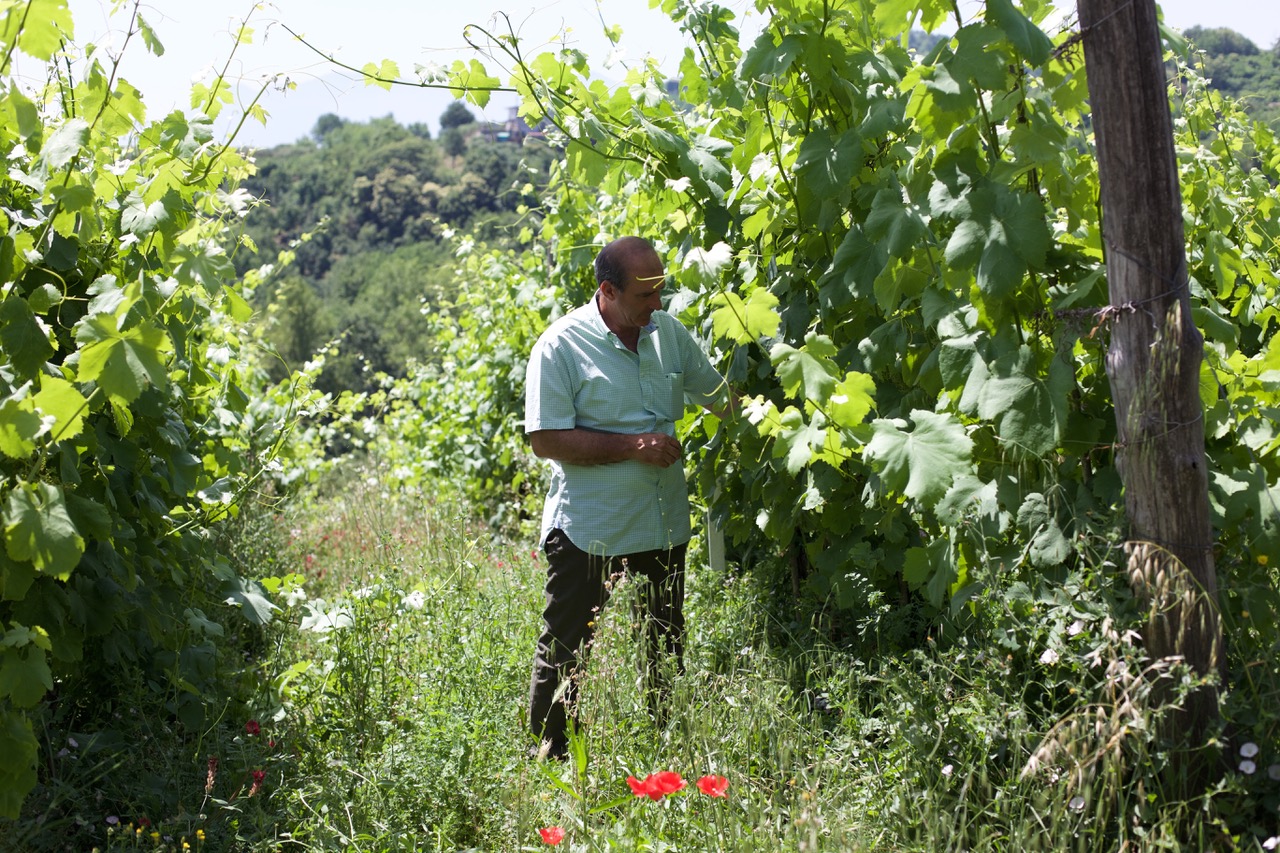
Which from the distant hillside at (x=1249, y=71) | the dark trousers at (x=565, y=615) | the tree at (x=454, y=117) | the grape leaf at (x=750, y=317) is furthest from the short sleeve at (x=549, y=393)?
the tree at (x=454, y=117)

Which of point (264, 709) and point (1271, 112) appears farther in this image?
point (1271, 112)

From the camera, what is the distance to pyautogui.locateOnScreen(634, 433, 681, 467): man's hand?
3.23 m

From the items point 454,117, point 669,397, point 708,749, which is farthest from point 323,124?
point 708,749

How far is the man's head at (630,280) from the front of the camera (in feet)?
10.7

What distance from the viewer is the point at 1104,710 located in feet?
7.41

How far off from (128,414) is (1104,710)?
91.0 inches

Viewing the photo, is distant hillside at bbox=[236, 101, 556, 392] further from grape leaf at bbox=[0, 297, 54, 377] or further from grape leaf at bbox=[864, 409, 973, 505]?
grape leaf at bbox=[864, 409, 973, 505]

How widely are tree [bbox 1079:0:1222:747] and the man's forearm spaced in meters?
1.35

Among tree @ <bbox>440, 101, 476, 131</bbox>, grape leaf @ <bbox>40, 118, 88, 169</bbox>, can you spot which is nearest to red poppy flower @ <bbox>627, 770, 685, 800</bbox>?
grape leaf @ <bbox>40, 118, 88, 169</bbox>

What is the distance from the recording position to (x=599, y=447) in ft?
10.6

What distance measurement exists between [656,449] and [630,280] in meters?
0.50

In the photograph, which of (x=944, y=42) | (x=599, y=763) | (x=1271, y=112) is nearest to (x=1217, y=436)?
(x=944, y=42)

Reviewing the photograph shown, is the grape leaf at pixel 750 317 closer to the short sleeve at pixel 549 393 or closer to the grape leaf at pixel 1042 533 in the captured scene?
the short sleeve at pixel 549 393

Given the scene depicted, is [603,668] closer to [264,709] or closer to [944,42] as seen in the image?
[264,709]
